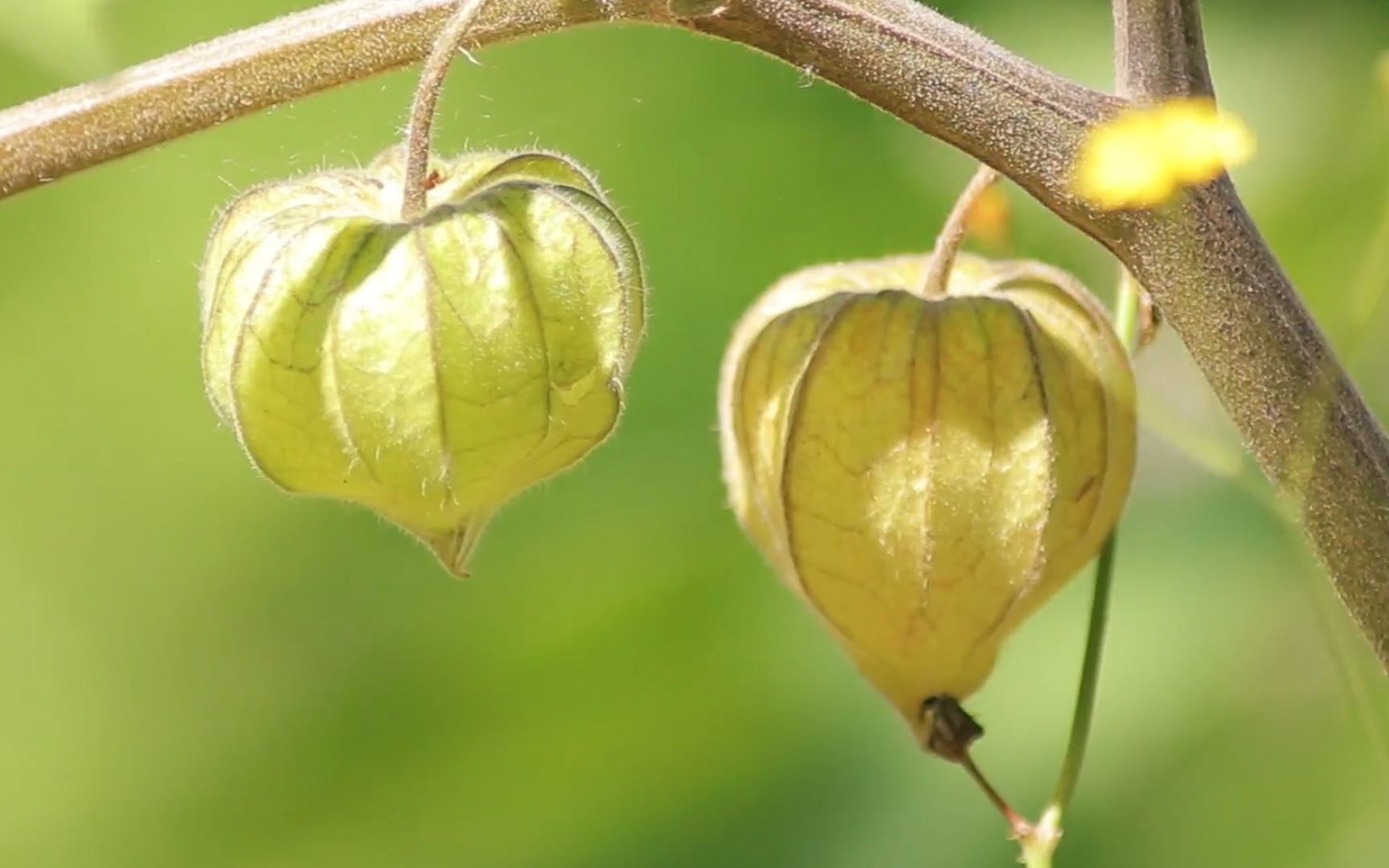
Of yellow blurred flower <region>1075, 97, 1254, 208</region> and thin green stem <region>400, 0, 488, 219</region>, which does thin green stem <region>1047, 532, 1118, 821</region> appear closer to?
yellow blurred flower <region>1075, 97, 1254, 208</region>

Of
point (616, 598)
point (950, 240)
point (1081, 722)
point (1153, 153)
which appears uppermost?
point (616, 598)

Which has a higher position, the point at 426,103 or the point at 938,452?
the point at 426,103

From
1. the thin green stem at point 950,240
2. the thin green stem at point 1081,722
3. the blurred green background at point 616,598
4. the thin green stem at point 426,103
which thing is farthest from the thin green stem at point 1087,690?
the blurred green background at point 616,598

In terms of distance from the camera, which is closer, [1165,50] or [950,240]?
[1165,50]

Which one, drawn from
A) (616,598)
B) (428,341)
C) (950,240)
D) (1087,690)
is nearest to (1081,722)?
(1087,690)

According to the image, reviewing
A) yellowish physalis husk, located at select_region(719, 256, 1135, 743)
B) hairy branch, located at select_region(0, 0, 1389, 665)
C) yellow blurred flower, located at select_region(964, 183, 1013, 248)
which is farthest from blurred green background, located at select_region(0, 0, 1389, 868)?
hairy branch, located at select_region(0, 0, 1389, 665)

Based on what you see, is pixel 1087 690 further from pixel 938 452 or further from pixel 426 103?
pixel 426 103
